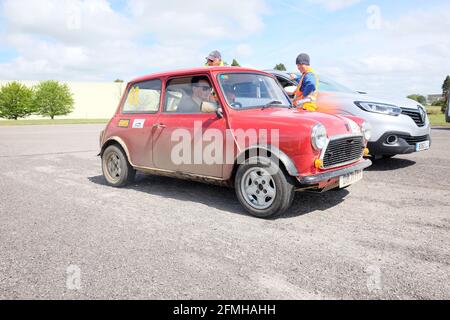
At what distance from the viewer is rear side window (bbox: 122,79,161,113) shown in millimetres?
5078

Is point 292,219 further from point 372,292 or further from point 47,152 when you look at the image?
point 47,152

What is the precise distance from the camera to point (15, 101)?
51.6m

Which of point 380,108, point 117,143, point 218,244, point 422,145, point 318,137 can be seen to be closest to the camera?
point 218,244

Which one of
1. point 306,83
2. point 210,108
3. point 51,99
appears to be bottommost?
point 210,108

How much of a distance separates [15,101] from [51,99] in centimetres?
506

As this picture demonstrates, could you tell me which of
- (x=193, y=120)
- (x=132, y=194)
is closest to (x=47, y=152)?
(x=132, y=194)

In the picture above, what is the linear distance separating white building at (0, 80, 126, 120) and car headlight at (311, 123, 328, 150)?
61051mm

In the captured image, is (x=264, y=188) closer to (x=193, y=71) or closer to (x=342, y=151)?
(x=342, y=151)

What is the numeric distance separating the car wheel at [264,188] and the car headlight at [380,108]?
3.18 metres

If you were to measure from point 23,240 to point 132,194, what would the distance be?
1874 mm

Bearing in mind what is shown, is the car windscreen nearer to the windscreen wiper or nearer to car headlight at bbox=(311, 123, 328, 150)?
the windscreen wiper

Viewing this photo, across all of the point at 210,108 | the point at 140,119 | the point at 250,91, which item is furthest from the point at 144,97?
the point at 250,91

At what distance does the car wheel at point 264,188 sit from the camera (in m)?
3.74

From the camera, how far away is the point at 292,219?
3920 millimetres
